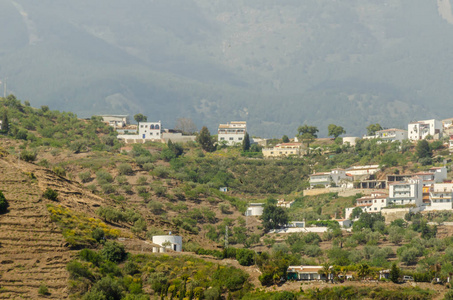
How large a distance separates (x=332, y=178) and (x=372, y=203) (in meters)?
16.7

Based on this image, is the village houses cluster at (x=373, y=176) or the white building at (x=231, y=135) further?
the white building at (x=231, y=135)

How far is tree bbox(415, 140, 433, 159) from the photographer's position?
138375 millimetres

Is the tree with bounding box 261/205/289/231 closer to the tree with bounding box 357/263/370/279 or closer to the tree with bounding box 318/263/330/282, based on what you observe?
the tree with bounding box 318/263/330/282

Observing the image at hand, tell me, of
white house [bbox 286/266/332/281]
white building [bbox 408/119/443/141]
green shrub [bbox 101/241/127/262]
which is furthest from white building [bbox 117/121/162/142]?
white house [bbox 286/266/332/281]

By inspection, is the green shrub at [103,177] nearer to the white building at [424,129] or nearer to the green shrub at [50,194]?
the green shrub at [50,194]

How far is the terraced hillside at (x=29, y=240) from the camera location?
207 ft

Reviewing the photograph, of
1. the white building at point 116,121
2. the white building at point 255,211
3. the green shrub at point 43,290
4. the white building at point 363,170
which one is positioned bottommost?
the green shrub at point 43,290

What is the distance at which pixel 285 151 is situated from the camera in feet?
513

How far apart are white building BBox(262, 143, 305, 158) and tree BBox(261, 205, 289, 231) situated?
43.4 metres

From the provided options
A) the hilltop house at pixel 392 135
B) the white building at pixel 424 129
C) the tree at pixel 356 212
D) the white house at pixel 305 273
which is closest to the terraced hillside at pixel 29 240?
the white house at pixel 305 273

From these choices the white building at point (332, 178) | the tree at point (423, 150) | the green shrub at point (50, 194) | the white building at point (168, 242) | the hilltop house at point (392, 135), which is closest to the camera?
the green shrub at point (50, 194)

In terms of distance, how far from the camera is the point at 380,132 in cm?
16275

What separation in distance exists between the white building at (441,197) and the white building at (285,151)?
40.7 m

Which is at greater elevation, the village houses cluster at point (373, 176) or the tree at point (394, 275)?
the village houses cluster at point (373, 176)
